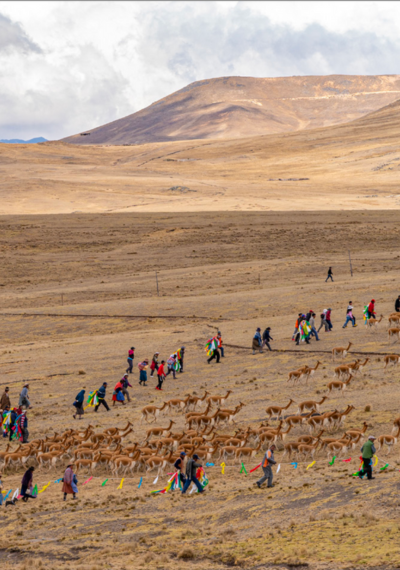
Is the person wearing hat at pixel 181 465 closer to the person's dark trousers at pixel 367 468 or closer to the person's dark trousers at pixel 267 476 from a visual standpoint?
the person's dark trousers at pixel 267 476

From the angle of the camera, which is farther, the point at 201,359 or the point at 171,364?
the point at 201,359

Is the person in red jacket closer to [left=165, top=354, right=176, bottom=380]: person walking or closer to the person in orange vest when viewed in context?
[left=165, top=354, right=176, bottom=380]: person walking

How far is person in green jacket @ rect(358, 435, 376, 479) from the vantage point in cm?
1552

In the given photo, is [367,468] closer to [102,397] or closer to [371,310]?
[102,397]

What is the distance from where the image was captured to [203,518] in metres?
15.0

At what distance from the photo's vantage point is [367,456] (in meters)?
15.6

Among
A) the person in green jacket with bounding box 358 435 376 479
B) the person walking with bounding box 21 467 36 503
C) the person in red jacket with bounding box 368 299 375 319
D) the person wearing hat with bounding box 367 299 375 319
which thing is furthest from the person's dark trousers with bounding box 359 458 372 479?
the person wearing hat with bounding box 367 299 375 319

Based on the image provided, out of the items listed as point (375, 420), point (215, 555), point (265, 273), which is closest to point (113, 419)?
point (375, 420)

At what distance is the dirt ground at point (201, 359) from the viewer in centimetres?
1352

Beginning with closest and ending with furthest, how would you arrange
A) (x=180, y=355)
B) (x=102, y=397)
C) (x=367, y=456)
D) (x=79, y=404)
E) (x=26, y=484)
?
1. (x=367, y=456)
2. (x=26, y=484)
3. (x=79, y=404)
4. (x=102, y=397)
5. (x=180, y=355)

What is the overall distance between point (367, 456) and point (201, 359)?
51.1 feet

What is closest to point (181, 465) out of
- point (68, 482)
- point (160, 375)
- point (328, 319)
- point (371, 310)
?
point (68, 482)

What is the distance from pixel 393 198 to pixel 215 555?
84.0 meters

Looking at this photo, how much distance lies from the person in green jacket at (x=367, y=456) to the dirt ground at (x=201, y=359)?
0.29m
